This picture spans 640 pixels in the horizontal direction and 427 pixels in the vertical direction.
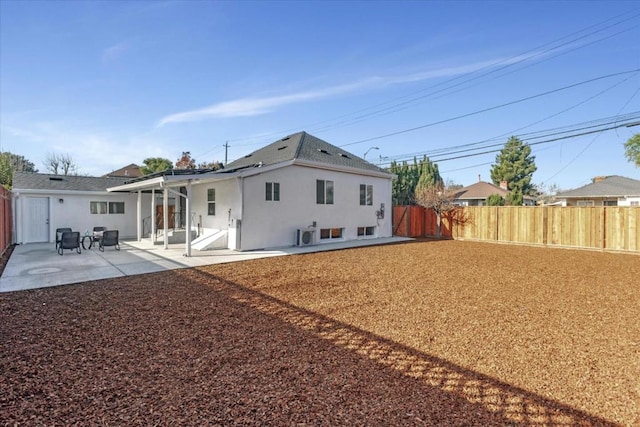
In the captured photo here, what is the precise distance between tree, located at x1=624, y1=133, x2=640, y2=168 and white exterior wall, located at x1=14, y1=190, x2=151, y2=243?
906 inches

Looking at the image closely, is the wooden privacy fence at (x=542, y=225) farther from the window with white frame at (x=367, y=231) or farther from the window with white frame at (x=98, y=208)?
the window with white frame at (x=98, y=208)

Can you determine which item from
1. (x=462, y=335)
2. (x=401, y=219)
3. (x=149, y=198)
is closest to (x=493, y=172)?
(x=401, y=219)

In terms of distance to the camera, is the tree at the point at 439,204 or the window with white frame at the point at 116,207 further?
the tree at the point at 439,204

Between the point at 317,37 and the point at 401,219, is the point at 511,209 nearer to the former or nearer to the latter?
the point at 401,219

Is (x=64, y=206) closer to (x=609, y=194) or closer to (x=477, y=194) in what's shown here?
(x=477, y=194)

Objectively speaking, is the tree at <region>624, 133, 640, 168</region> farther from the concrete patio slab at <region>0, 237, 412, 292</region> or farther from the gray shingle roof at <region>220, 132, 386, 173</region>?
the concrete patio slab at <region>0, 237, 412, 292</region>

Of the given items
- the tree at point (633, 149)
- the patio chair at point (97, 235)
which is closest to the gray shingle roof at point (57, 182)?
the patio chair at point (97, 235)

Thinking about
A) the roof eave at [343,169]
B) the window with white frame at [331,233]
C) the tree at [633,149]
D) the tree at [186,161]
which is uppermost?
the tree at [186,161]

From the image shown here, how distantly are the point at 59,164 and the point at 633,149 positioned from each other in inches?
2201

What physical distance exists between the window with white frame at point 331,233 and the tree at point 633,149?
1335 centimetres

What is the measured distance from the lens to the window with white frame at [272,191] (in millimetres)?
12438

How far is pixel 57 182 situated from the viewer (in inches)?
600

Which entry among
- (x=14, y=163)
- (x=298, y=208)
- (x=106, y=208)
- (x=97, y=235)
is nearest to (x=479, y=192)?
(x=298, y=208)

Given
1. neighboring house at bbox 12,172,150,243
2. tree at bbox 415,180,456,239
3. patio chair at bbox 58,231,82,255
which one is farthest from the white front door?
tree at bbox 415,180,456,239
